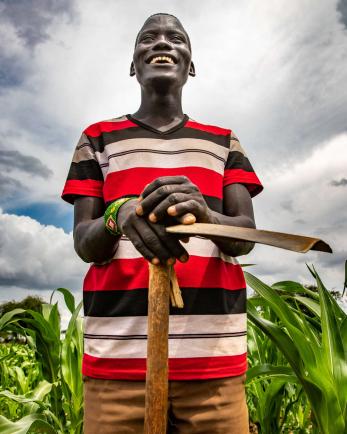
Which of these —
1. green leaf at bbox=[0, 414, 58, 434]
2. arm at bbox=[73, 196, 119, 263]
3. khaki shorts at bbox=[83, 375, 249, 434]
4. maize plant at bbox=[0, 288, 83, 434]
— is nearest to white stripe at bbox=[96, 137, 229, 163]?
arm at bbox=[73, 196, 119, 263]

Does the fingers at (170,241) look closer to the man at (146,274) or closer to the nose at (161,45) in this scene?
the man at (146,274)

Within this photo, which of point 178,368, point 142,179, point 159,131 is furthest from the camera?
point 159,131

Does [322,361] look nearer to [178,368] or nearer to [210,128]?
[178,368]

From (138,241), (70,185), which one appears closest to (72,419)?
(70,185)

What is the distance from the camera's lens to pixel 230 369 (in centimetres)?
107

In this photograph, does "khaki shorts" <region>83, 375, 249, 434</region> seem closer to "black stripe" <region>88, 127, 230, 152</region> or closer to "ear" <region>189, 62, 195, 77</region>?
"black stripe" <region>88, 127, 230, 152</region>

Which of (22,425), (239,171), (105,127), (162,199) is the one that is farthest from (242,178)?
(22,425)

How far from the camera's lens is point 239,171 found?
4.14 ft

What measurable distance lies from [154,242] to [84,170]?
0.51m

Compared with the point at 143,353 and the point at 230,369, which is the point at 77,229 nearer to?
the point at 143,353

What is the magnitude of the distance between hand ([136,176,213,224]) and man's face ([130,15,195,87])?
56 centimetres

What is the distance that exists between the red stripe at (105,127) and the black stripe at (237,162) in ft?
0.94

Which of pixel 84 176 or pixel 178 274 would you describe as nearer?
pixel 178 274

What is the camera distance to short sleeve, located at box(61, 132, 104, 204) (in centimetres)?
119
